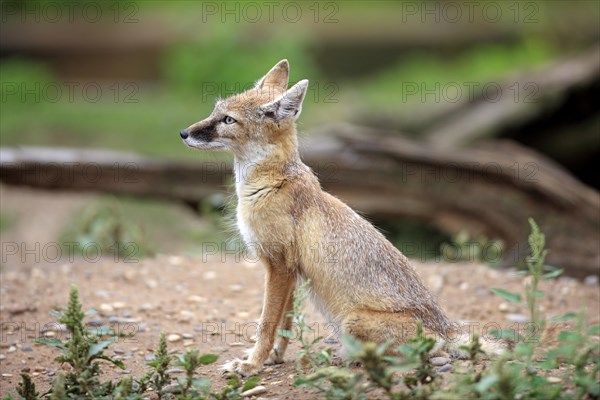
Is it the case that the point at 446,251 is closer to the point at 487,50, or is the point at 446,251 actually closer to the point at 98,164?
the point at 98,164

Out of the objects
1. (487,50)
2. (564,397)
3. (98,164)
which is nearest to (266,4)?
(487,50)

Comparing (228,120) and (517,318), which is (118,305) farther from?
(517,318)

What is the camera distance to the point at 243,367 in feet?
17.8

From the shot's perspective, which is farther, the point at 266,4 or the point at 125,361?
the point at 266,4

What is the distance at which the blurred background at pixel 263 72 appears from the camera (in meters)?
11.3

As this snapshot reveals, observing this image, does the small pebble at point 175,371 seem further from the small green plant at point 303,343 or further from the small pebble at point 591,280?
the small pebble at point 591,280

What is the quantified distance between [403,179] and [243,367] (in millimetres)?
4764

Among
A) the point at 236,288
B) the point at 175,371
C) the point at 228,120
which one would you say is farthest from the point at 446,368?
the point at 236,288

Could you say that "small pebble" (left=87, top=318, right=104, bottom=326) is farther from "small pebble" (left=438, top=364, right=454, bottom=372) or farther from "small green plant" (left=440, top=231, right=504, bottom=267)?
"small green plant" (left=440, top=231, right=504, bottom=267)

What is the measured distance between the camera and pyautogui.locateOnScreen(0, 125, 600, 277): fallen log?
897 cm

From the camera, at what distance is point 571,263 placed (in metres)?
8.21

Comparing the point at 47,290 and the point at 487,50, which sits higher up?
the point at 487,50

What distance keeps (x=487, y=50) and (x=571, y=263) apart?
1351 centimetres

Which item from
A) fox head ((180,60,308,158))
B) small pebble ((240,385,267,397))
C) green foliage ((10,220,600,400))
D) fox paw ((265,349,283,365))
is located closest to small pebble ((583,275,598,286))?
green foliage ((10,220,600,400))
